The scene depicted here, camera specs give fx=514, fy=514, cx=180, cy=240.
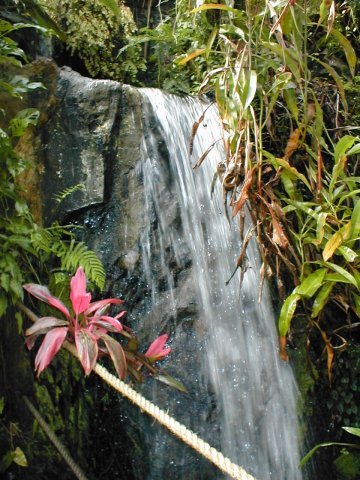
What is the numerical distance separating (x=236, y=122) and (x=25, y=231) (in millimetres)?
1442

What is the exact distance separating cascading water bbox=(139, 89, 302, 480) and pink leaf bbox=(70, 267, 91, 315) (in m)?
1.21

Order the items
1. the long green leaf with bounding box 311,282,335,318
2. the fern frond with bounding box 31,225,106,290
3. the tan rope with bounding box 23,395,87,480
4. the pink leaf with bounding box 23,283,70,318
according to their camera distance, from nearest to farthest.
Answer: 1. the pink leaf with bounding box 23,283,70,318
2. the tan rope with bounding box 23,395,87,480
3. the fern frond with bounding box 31,225,106,290
4. the long green leaf with bounding box 311,282,335,318

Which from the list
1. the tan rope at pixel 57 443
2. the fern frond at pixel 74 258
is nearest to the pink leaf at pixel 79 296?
the tan rope at pixel 57 443

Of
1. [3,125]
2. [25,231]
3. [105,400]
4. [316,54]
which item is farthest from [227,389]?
[316,54]

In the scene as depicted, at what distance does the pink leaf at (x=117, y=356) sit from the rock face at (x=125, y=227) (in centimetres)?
110

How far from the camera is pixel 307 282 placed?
288cm

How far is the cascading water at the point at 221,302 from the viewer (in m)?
2.93

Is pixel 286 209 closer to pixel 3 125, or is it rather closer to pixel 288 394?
pixel 288 394

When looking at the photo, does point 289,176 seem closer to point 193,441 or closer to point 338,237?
point 338,237

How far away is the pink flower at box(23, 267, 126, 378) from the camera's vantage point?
1745 millimetres

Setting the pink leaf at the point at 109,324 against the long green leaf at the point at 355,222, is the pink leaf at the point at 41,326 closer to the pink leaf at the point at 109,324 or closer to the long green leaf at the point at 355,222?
the pink leaf at the point at 109,324

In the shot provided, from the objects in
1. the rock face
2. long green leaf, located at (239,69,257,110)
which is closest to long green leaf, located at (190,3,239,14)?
long green leaf, located at (239,69,257,110)

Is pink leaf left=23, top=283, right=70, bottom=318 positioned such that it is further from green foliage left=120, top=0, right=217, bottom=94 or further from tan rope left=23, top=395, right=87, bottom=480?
green foliage left=120, top=0, right=217, bottom=94

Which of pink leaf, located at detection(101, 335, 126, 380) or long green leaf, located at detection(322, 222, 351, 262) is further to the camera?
long green leaf, located at detection(322, 222, 351, 262)
